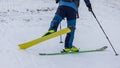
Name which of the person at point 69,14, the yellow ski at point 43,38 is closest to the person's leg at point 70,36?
the person at point 69,14

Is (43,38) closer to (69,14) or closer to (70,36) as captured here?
(70,36)

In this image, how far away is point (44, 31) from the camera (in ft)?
39.2

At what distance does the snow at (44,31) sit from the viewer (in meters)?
8.80

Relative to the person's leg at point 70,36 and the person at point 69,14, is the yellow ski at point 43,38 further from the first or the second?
the person at point 69,14

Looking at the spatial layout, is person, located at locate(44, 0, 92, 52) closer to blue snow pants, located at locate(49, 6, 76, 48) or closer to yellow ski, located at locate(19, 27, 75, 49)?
blue snow pants, located at locate(49, 6, 76, 48)

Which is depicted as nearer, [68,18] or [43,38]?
[43,38]

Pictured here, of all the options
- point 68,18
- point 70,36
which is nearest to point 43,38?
point 70,36

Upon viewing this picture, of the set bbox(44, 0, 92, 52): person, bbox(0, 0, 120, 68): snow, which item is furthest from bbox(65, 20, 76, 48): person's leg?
bbox(0, 0, 120, 68): snow

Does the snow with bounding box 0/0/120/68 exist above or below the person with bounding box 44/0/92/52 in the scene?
below

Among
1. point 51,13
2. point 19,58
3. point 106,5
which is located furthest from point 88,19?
point 19,58

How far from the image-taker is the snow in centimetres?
880

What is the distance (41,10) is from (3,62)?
273 inches

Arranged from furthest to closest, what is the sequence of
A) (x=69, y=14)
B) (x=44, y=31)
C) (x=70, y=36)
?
(x=44, y=31) < (x=70, y=36) < (x=69, y=14)

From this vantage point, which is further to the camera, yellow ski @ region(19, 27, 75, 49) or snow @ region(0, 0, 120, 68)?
yellow ski @ region(19, 27, 75, 49)
